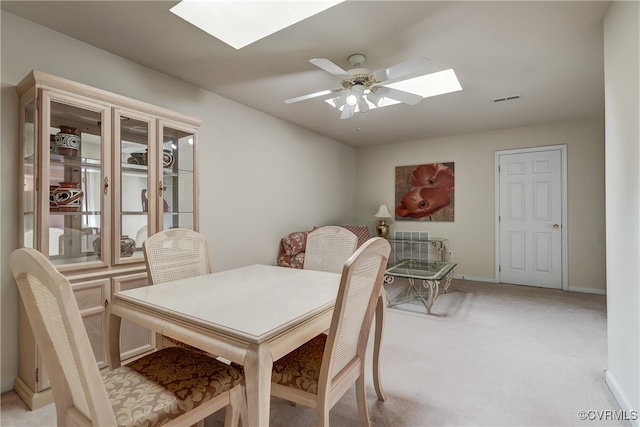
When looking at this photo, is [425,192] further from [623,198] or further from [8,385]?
[8,385]

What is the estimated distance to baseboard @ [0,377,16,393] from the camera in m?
1.90

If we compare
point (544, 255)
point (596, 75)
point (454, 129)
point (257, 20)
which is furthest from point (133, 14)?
point (544, 255)

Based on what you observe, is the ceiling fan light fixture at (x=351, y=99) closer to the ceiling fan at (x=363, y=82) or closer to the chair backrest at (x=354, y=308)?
the ceiling fan at (x=363, y=82)

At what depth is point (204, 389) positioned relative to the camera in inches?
45.9

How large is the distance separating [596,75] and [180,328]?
12.9 feet

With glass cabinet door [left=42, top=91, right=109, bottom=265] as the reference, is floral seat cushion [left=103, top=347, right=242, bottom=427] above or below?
below

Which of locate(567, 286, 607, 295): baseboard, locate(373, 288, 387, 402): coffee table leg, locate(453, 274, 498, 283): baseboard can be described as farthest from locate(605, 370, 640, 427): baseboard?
locate(453, 274, 498, 283): baseboard

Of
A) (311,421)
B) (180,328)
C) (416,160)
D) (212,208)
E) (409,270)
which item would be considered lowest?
(311,421)

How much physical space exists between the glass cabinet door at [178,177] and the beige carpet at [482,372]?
1.44 metres

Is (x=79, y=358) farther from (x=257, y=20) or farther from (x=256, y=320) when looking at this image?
(x=257, y=20)

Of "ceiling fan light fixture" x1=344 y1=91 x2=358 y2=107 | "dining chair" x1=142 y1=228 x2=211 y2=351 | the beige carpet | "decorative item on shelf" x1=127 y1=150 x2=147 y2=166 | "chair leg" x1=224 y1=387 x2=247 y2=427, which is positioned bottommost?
the beige carpet

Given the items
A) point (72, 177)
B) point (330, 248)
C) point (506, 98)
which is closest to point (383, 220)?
point (506, 98)

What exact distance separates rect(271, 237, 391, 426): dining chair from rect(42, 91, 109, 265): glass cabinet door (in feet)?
5.25

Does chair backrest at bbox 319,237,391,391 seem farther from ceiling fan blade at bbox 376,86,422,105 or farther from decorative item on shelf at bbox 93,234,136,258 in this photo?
decorative item on shelf at bbox 93,234,136,258
